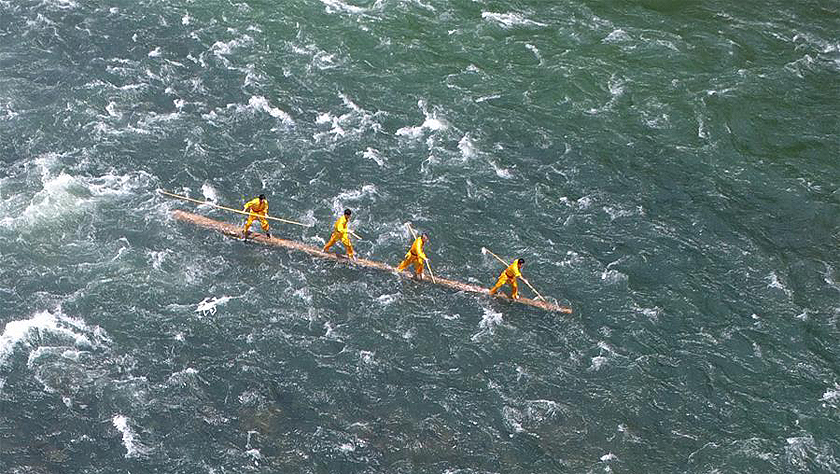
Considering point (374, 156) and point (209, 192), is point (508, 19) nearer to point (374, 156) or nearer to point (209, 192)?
point (374, 156)

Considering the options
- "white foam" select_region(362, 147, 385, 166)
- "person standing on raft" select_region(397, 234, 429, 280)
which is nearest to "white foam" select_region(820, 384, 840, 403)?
"person standing on raft" select_region(397, 234, 429, 280)

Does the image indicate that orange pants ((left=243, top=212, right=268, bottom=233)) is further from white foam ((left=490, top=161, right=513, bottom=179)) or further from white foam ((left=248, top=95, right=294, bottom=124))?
white foam ((left=490, top=161, right=513, bottom=179))

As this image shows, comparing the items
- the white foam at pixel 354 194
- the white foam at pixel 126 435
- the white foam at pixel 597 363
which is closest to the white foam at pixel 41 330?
the white foam at pixel 126 435

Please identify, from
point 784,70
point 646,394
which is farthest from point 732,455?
point 784,70

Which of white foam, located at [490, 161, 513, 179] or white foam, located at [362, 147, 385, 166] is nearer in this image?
white foam, located at [490, 161, 513, 179]

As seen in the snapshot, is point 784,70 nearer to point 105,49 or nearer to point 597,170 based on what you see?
point 597,170

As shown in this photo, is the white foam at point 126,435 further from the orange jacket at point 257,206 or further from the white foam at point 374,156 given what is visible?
the white foam at point 374,156

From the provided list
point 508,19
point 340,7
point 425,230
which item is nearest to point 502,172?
point 425,230
